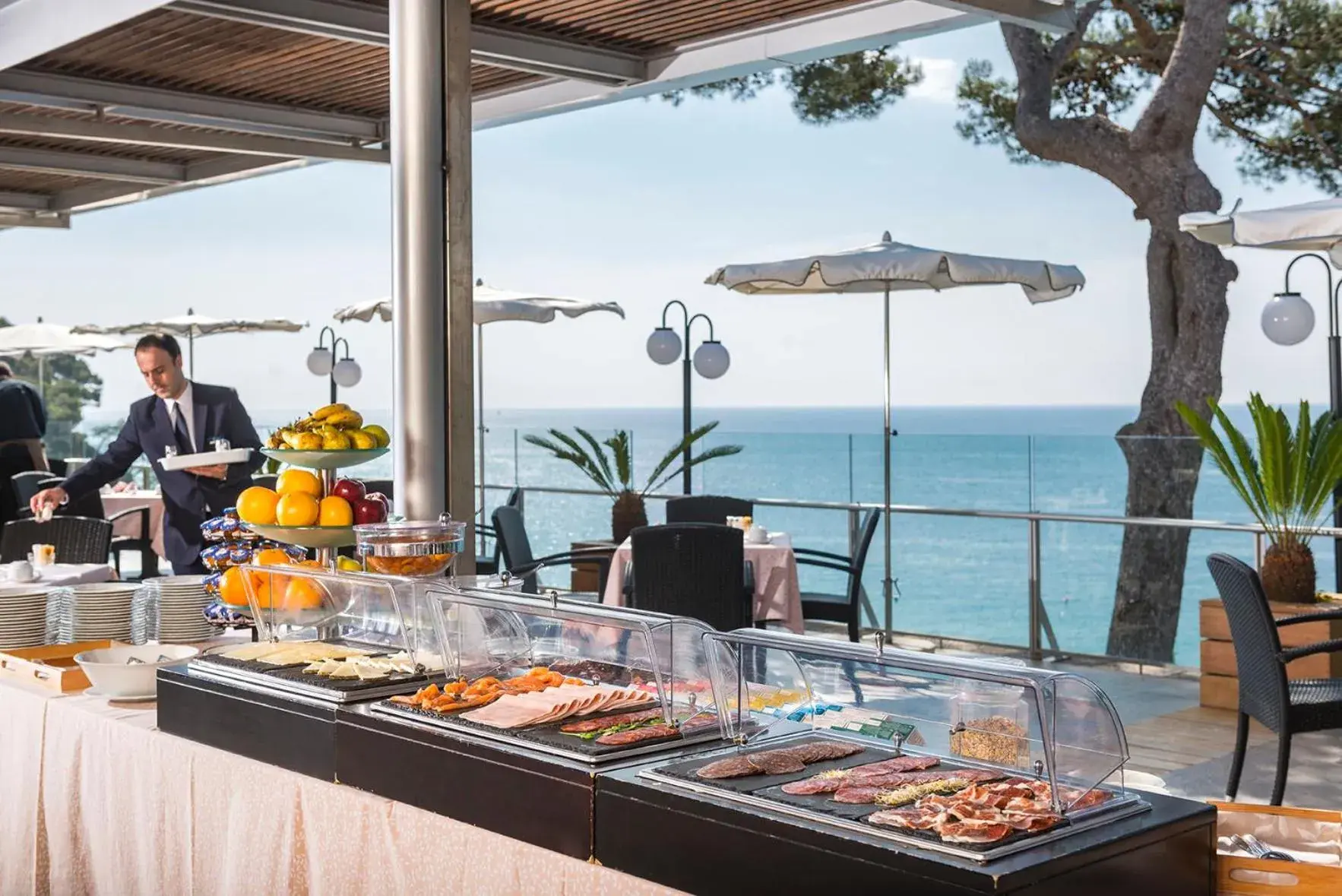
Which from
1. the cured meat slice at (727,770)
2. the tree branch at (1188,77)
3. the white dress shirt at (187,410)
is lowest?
the cured meat slice at (727,770)

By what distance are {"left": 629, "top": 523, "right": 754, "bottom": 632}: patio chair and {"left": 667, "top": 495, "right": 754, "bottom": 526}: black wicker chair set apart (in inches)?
65.9

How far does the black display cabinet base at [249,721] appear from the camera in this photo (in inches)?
93.8

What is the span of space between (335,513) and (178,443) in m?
2.19

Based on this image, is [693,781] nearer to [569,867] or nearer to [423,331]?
[569,867]

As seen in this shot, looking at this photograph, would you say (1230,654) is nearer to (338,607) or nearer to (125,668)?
(338,607)

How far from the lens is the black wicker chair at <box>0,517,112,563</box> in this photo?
556 cm

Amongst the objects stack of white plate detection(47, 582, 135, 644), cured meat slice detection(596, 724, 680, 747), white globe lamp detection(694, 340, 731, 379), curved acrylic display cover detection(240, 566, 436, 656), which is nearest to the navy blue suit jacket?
stack of white plate detection(47, 582, 135, 644)

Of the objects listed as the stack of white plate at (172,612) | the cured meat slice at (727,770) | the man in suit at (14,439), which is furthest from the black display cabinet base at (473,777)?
the man in suit at (14,439)

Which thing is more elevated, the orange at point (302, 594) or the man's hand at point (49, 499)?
the man's hand at point (49, 499)

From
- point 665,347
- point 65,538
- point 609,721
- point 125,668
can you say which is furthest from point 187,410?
point 665,347

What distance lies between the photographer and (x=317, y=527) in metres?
2.92

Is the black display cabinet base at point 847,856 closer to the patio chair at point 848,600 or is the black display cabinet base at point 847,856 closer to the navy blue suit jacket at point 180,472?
the navy blue suit jacket at point 180,472

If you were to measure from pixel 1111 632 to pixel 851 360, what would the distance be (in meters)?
30.2

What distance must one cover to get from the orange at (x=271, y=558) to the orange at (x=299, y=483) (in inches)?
5.5
